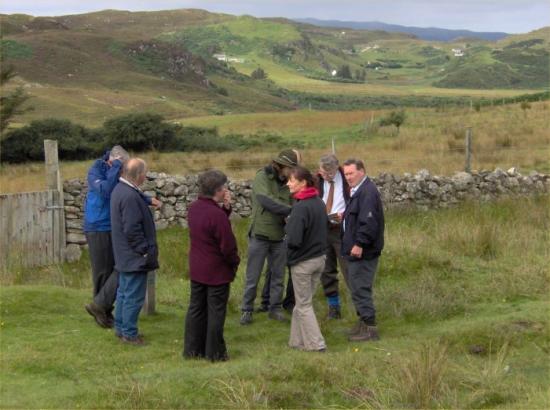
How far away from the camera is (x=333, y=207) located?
8898mm

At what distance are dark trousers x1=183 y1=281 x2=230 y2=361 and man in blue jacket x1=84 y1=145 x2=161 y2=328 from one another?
1.18 m

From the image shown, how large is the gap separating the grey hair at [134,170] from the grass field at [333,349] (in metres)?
1.61

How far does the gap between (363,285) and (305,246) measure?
2.74 ft

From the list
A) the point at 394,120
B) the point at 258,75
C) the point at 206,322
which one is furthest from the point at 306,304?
the point at 258,75

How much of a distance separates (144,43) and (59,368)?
122740mm

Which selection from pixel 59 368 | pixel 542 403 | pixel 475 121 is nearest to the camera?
pixel 542 403

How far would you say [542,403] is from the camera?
5812 millimetres

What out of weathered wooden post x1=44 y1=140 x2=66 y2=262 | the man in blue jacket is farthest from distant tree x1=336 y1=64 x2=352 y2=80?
the man in blue jacket

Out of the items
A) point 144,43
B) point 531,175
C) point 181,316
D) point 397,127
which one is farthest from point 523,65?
point 181,316

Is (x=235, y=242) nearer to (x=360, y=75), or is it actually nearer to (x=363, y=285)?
(x=363, y=285)

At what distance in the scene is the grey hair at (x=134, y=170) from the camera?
299 inches

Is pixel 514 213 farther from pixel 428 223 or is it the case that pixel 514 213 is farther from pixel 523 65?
pixel 523 65

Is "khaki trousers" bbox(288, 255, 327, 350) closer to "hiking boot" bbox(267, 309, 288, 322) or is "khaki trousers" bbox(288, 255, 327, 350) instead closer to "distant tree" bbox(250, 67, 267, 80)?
"hiking boot" bbox(267, 309, 288, 322)

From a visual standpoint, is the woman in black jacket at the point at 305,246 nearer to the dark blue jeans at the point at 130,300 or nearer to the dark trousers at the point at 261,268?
the dark trousers at the point at 261,268
